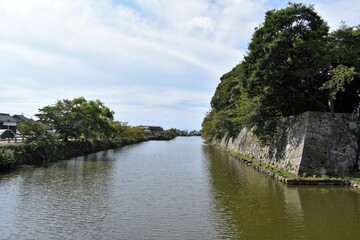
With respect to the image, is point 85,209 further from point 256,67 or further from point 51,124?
point 51,124

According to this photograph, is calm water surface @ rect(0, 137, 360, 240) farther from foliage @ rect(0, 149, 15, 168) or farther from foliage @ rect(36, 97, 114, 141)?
foliage @ rect(36, 97, 114, 141)

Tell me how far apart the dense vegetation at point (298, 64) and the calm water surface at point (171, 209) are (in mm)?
5756

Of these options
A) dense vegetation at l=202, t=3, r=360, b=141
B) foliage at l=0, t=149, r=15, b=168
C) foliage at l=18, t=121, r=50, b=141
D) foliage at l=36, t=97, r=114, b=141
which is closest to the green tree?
dense vegetation at l=202, t=3, r=360, b=141

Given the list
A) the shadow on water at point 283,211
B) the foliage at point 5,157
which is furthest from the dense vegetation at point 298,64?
the foliage at point 5,157

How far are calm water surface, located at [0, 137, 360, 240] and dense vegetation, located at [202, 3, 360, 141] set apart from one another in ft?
18.9

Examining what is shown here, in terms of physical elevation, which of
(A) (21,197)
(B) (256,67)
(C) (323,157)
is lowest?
(A) (21,197)

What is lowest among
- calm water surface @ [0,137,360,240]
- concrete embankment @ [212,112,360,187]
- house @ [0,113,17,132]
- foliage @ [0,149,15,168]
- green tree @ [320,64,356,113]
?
calm water surface @ [0,137,360,240]

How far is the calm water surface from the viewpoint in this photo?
366 inches

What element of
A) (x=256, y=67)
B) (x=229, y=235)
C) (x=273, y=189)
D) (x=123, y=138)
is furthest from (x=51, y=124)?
(x=123, y=138)

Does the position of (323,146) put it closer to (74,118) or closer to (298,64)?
(298,64)

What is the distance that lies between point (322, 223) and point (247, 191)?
5.59 m

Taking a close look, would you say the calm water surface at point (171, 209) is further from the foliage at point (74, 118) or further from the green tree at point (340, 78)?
the foliage at point (74, 118)

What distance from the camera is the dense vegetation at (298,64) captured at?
61.1ft

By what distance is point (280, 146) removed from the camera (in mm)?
21641
